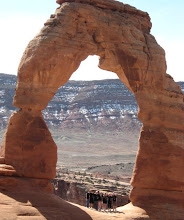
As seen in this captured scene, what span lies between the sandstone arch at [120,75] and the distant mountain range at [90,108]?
103m

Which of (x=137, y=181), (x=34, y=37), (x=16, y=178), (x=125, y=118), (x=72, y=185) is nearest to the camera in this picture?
(x=16, y=178)

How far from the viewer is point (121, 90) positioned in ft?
449

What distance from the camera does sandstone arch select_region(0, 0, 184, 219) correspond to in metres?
21.8

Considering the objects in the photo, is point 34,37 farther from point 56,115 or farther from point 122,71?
point 56,115

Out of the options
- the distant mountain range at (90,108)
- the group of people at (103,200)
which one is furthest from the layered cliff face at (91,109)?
the group of people at (103,200)

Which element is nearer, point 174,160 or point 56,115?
point 174,160

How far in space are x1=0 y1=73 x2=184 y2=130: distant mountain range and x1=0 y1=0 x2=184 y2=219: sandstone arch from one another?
339 feet

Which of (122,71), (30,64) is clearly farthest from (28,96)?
(122,71)

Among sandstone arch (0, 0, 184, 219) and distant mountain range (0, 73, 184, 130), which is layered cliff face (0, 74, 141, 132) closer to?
distant mountain range (0, 73, 184, 130)

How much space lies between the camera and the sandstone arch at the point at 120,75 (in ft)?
71.6

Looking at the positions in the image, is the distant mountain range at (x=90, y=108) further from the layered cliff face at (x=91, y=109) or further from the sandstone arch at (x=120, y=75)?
the sandstone arch at (x=120, y=75)

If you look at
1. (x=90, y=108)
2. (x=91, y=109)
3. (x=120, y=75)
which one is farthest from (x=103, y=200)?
(x=90, y=108)

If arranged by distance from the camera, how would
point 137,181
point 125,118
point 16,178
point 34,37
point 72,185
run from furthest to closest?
point 125,118, point 72,185, point 137,181, point 34,37, point 16,178

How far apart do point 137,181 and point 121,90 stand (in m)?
112
